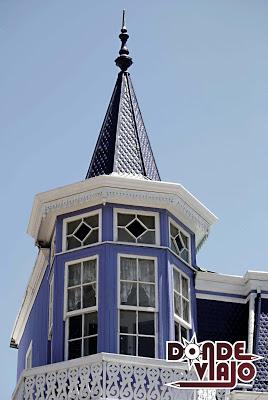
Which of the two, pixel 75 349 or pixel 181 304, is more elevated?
pixel 181 304

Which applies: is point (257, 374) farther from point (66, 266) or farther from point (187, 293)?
point (66, 266)

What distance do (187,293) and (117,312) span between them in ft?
6.31

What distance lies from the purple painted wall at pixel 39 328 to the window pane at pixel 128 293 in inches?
77.4

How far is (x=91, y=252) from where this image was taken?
1914cm

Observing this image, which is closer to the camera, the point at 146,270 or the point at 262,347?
the point at 146,270

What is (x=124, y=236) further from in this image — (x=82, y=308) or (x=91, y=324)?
(x=91, y=324)

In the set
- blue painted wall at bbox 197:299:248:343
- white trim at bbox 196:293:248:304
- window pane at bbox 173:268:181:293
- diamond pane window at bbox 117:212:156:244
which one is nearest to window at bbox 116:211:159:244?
diamond pane window at bbox 117:212:156:244

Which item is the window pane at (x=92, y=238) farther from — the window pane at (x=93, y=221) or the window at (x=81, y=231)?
the window pane at (x=93, y=221)

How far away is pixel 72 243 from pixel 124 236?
1.05 metres

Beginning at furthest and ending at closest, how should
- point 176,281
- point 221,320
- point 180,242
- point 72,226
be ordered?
point 221,320 < point 180,242 < point 72,226 < point 176,281

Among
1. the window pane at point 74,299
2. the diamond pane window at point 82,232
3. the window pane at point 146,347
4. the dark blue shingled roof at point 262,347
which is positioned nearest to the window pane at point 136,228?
the diamond pane window at point 82,232

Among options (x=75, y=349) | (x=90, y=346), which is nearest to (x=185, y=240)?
(x=90, y=346)

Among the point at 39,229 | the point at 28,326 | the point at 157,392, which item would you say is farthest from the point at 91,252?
the point at 28,326

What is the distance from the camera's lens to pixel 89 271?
1905cm
